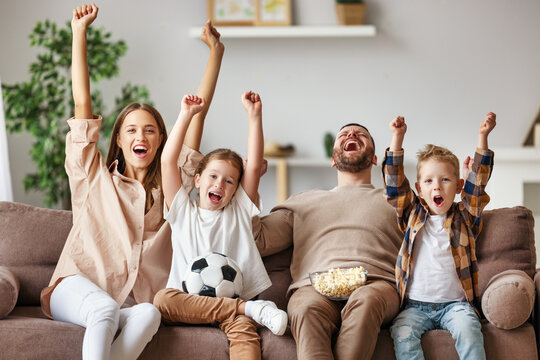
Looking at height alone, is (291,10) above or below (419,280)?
above

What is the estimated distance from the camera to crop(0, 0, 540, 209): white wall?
474 cm

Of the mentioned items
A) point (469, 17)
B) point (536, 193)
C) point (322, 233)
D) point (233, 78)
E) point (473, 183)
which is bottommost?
point (536, 193)

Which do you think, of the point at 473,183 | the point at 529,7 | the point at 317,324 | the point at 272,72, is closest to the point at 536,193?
the point at 529,7

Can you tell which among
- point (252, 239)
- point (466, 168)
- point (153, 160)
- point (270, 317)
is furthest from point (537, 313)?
point (153, 160)

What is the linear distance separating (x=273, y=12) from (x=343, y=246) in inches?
107

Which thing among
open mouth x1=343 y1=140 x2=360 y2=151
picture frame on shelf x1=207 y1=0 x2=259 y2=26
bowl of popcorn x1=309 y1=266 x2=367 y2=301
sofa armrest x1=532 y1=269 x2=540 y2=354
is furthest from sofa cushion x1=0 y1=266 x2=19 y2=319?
picture frame on shelf x1=207 y1=0 x2=259 y2=26

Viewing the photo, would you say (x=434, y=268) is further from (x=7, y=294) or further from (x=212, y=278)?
(x=7, y=294)

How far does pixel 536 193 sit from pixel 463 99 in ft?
2.68

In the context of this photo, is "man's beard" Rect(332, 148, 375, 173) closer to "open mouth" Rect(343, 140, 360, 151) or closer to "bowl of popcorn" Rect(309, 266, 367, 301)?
"open mouth" Rect(343, 140, 360, 151)

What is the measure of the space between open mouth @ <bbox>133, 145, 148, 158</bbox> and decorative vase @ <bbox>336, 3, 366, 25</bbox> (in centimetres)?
256

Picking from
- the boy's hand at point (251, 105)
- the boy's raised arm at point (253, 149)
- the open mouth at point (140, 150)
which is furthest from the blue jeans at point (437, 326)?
the open mouth at point (140, 150)

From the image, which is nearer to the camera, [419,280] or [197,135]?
[419,280]

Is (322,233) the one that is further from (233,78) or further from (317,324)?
(233,78)

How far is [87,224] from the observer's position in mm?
2365
